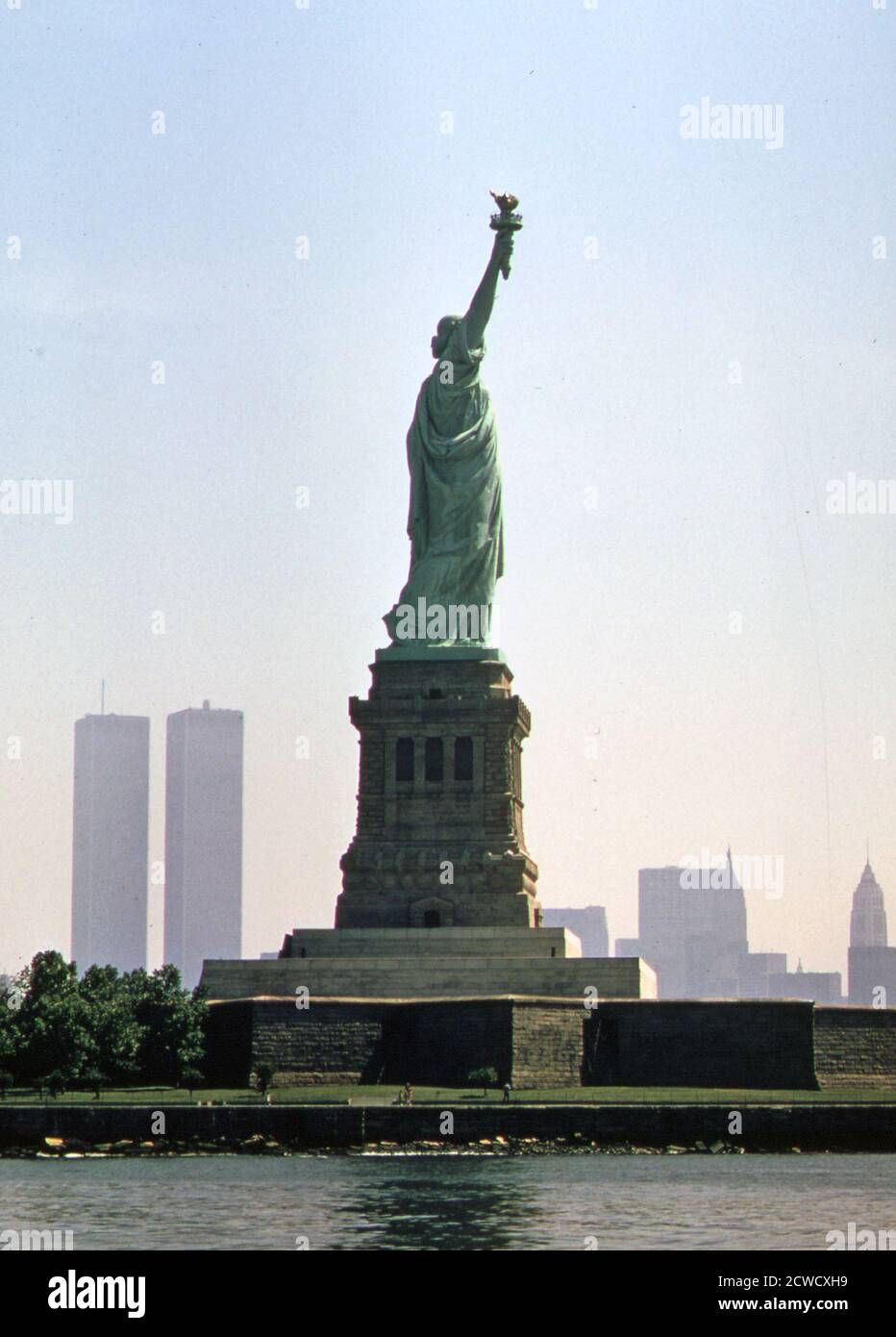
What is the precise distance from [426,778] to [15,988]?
1503 centimetres

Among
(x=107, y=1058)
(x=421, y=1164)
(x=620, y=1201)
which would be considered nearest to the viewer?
(x=620, y=1201)

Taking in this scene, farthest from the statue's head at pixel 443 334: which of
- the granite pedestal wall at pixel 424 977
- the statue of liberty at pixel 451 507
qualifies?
the granite pedestal wall at pixel 424 977

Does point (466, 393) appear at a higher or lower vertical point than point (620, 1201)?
higher

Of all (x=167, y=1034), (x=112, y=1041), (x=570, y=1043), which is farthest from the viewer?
(x=570, y=1043)

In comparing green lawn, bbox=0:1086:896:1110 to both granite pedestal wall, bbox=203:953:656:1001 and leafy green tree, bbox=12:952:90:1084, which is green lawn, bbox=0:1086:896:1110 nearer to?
leafy green tree, bbox=12:952:90:1084

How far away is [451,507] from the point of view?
8638 cm

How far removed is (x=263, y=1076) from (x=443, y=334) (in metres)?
27.0

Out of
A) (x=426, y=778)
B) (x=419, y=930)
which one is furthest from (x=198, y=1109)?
(x=426, y=778)

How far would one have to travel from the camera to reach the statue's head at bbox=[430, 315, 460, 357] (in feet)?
281

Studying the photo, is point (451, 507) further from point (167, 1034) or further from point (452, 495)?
point (167, 1034)

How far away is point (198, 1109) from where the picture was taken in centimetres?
6538

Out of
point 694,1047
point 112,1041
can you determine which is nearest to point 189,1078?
point 112,1041

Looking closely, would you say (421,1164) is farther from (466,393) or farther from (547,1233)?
(466,393)
